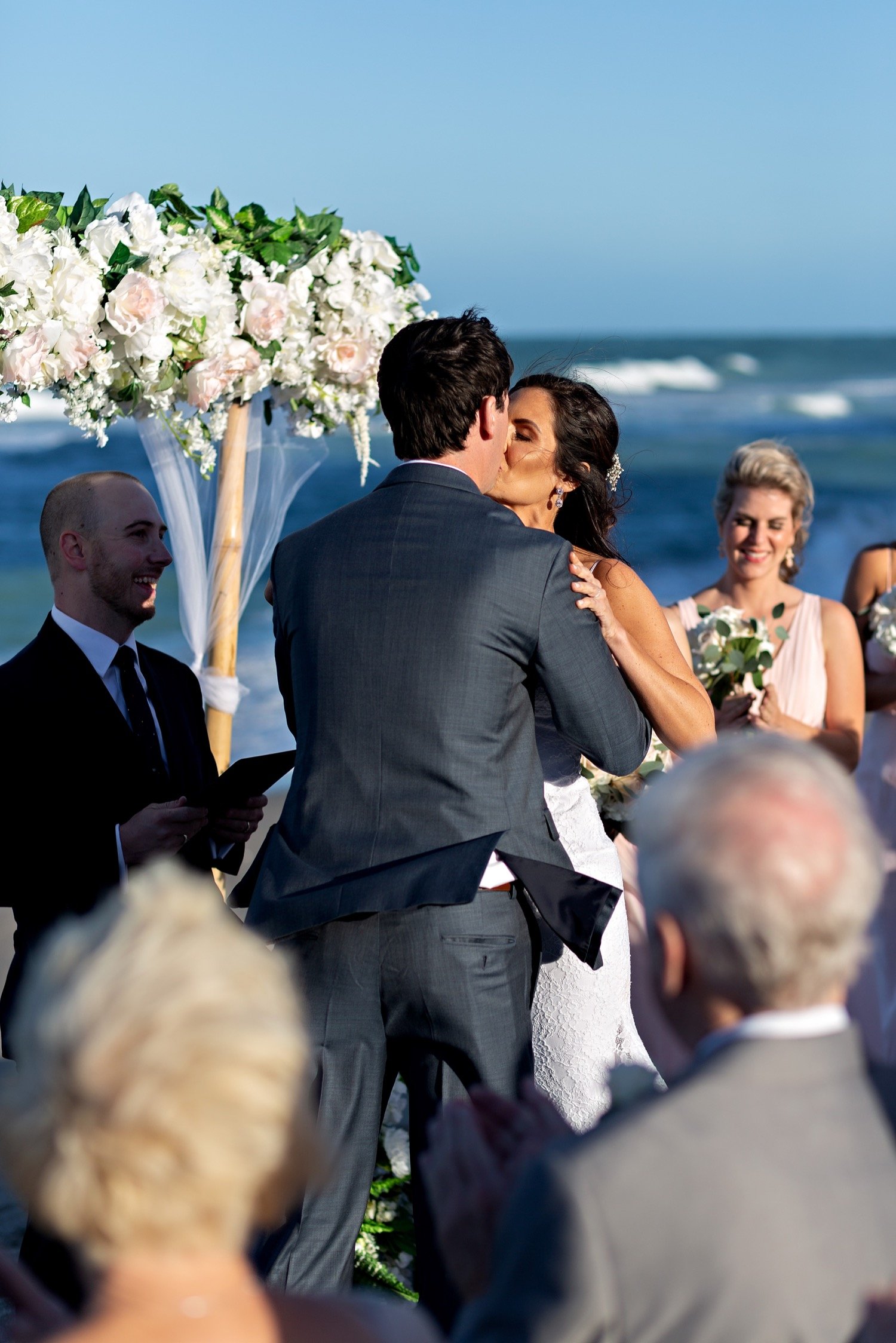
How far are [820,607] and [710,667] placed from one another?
0.71 m

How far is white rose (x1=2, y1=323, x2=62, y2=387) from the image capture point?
3322 millimetres

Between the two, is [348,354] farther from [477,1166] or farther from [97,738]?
[477,1166]

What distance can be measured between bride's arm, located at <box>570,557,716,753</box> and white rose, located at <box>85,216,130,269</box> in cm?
149

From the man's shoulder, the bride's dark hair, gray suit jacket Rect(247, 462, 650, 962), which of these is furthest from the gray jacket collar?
the man's shoulder

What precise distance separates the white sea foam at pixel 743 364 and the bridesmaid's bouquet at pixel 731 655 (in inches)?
1647

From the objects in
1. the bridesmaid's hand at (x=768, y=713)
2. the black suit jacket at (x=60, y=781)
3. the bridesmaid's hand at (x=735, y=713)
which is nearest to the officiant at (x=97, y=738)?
the black suit jacket at (x=60, y=781)

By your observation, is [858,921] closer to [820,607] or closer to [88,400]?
[88,400]

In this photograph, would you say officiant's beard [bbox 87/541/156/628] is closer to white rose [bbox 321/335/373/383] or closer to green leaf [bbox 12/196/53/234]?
green leaf [bbox 12/196/53/234]

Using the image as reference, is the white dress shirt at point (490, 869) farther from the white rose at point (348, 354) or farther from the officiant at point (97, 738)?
the white rose at point (348, 354)

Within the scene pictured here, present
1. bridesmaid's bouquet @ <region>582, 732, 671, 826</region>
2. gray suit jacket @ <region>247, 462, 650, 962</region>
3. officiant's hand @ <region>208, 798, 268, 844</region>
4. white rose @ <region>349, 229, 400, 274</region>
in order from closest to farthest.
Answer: gray suit jacket @ <region>247, 462, 650, 962</region>, officiant's hand @ <region>208, 798, 268, 844</region>, white rose @ <region>349, 229, 400, 274</region>, bridesmaid's bouquet @ <region>582, 732, 671, 826</region>

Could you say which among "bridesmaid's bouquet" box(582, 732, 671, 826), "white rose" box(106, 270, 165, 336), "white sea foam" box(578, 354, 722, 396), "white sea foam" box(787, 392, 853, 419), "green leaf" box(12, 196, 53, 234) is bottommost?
"bridesmaid's bouquet" box(582, 732, 671, 826)

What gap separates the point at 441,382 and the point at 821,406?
3882 cm

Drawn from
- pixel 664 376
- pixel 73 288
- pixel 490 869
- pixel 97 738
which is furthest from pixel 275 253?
pixel 664 376

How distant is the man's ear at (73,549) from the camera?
147 inches
